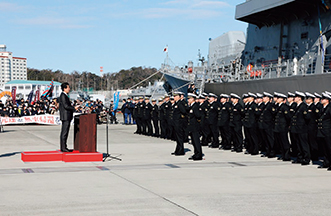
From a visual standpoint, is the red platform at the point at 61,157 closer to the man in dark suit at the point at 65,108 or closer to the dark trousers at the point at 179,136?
the man in dark suit at the point at 65,108

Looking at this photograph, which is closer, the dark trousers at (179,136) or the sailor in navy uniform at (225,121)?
the dark trousers at (179,136)

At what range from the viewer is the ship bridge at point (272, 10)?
67.9 feet

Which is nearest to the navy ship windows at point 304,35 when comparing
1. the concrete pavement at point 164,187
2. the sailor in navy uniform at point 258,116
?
the sailor in navy uniform at point 258,116

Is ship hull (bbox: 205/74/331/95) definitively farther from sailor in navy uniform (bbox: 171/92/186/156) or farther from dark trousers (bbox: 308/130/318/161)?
sailor in navy uniform (bbox: 171/92/186/156)

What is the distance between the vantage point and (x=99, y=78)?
13012cm

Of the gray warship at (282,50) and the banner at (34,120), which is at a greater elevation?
the gray warship at (282,50)

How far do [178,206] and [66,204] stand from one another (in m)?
1.35

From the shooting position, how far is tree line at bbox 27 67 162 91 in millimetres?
119562

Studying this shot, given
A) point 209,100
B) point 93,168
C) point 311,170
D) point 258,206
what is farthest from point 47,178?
point 209,100

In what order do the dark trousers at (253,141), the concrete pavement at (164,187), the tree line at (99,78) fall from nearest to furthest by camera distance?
the concrete pavement at (164,187) < the dark trousers at (253,141) < the tree line at (99,78)

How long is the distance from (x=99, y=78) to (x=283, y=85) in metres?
114

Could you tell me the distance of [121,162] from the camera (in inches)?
382

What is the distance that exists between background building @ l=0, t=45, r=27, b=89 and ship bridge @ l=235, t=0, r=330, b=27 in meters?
157

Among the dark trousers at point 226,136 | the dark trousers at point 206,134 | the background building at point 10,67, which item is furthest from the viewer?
the background building at point 10,67
